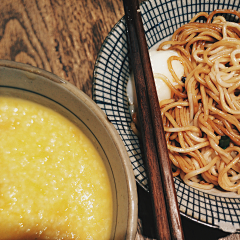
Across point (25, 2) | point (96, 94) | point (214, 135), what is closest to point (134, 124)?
point (96, 94)

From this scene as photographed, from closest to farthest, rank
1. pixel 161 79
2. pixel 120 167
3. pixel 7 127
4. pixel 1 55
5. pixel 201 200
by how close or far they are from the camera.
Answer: pixel 120 167, pixel 7 127, pixel 201 200, pixel 1 55, pixel 161 79

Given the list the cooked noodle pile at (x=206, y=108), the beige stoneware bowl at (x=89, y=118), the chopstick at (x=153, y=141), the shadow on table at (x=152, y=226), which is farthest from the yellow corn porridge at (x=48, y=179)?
the cooked noodle pile at (x=206, y=108)

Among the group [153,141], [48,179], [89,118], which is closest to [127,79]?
[153,141]

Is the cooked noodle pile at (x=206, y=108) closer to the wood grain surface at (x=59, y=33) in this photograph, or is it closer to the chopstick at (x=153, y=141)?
the chopstick at (x=153, y=141)

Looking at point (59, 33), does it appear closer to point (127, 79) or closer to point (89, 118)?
point (127, 79)

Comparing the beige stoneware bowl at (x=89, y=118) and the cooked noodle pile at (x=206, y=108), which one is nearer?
the beige stoneware bowl at (x=89, y=118)

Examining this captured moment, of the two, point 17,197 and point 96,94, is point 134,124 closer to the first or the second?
point 96,94
